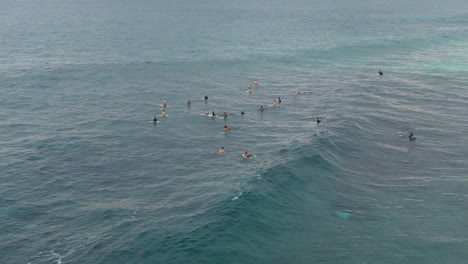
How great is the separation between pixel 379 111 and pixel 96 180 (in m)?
60.1

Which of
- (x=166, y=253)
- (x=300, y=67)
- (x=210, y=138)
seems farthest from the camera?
(x=300, y=67)

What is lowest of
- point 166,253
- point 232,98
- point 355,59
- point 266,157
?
point 166,253

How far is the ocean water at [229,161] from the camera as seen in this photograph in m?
52.0

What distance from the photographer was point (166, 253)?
4944cm

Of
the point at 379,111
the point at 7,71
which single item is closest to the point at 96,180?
the point at 379,111

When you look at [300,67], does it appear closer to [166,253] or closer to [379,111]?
[379,111]

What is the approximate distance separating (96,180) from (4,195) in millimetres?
11740

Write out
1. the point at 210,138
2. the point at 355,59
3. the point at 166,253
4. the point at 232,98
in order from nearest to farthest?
1. the point at 166,253
2. the point at 210,138
3. the point at 232,98
4. the point at 355,59

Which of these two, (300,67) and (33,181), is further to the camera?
(300,67)

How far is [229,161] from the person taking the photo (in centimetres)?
7369

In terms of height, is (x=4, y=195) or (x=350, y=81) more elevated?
(x=350, y=81)

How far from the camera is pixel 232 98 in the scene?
355 feet

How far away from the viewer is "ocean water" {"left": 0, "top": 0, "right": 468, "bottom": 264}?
171 ft

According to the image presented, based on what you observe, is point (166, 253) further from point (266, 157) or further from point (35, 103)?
point (35, 103)
